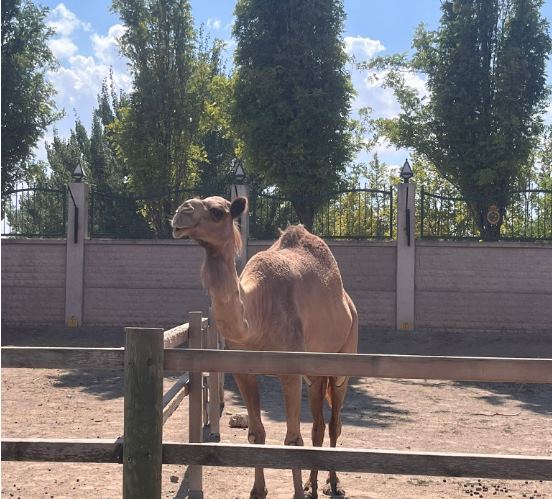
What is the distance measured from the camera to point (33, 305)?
53.3 ft

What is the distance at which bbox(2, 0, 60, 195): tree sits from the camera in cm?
1773

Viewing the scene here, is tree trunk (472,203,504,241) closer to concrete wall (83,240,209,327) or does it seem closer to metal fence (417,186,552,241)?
metal fence (417,186,552,241)

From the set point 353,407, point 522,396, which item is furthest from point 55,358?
point 522,396

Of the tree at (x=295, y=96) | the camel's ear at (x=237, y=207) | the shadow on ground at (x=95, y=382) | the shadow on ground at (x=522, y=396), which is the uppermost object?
the tree at (x=295, y=96)

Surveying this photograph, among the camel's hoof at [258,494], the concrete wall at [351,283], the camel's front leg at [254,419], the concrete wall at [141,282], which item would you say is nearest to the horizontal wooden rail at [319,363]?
the camel's front leg at [254,419]

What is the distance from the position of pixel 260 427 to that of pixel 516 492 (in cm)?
238

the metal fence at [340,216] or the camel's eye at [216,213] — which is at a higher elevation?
the metal fence at [340,216]

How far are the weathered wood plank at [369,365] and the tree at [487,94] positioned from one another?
13064 mm

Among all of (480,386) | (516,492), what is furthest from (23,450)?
(480,386)

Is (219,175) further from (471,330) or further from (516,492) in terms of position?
(516,492)

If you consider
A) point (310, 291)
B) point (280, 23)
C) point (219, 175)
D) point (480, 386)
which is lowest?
point (480, 386)

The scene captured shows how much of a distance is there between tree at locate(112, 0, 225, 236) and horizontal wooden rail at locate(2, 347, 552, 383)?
15.2 m

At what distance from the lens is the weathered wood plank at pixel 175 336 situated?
4449mm

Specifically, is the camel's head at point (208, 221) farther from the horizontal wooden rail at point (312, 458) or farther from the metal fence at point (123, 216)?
the metal fence at point (123, 216)
